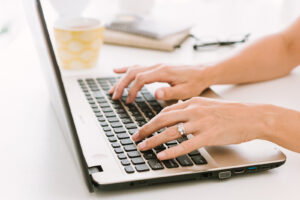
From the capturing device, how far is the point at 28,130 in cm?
85

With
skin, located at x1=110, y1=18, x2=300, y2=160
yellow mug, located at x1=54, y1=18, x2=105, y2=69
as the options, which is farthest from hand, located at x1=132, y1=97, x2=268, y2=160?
yellow mug, located at x1=54, y1=18, x2=105, y2=69

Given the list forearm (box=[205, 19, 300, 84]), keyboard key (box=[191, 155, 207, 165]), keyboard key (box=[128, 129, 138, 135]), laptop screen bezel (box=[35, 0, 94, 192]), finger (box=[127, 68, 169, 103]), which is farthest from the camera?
forearm (box=[205, 19, 300, 84])

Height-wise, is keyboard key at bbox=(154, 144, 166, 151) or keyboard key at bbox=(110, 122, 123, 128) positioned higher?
keyboard key at bbox=(154, 144, 166, 151)

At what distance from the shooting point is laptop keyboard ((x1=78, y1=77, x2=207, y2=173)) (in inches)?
27.5

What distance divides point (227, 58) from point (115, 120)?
1.32 feet

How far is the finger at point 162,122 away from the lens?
76cm

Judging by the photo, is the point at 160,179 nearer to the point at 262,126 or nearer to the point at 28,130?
the point at 262,126

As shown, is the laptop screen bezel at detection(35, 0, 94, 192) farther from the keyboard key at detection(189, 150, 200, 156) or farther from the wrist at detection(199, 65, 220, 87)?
→ the wrist at detection(199, 65, 220, 87)

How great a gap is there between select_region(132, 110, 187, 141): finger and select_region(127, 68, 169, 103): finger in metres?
0.20

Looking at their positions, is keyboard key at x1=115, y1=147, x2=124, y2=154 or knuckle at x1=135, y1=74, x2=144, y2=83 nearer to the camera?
keyboard key at x1=115, y1=147, x2=124, y2=154

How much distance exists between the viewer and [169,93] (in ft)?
3.18

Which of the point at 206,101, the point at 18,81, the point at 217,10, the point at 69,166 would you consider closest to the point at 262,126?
the point at 206,101

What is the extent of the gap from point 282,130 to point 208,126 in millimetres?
142

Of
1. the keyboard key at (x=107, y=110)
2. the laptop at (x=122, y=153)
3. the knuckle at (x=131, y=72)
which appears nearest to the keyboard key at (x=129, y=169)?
the laptop at (x=122, y=153)
